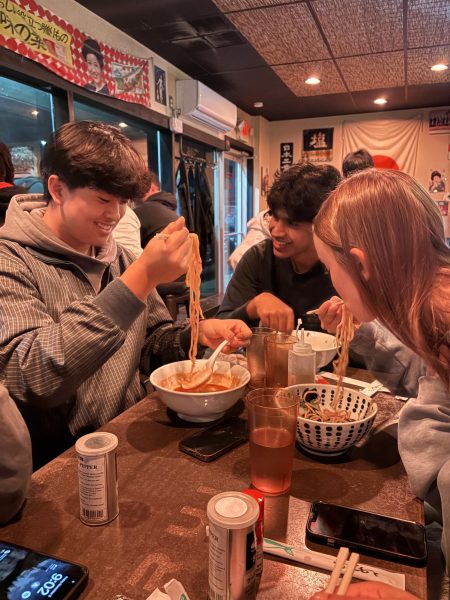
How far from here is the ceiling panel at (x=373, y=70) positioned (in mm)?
3902

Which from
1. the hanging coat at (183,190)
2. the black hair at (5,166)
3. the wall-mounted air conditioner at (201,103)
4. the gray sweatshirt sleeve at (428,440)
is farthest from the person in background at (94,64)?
the gray sweatshirt sleeve at (428,440)

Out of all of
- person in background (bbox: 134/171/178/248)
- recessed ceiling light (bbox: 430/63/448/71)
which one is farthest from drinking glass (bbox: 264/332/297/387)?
recessed ceiling light (bbox: 430/63/448/71)

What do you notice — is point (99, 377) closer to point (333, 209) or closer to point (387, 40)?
point (333, 209)

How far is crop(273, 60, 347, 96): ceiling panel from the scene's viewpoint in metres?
4.11

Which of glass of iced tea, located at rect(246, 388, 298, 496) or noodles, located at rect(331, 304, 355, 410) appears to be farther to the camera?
noodles, located at rect(331, 304, 355, 410)

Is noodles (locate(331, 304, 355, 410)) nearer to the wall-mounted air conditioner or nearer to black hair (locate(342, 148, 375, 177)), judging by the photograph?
black hair (locate(342, 148, 375, 177))

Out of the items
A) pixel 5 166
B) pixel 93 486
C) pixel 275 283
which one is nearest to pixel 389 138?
pixel 275 283

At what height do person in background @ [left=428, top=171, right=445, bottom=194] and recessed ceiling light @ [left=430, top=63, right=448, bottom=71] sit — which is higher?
recessed ceiling light @ [left=430, top=63, right=448, bottom=71]

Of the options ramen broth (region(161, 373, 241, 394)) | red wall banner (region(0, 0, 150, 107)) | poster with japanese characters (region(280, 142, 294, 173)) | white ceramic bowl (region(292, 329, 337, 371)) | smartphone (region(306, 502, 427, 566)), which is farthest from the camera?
poster with japanese characters (region(280, 142, 294, 173))

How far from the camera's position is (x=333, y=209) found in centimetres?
96

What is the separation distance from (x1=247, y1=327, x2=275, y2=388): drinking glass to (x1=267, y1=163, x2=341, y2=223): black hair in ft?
2.05

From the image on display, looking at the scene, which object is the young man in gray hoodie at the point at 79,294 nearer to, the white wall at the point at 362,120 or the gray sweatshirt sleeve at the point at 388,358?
the gray sweatshirt sleeve at the point at 388,358

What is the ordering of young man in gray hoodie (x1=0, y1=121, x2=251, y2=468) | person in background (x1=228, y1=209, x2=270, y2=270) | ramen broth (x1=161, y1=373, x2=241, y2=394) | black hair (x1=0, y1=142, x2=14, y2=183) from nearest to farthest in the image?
young man in gray hoodie (x1=0, y1=121, x2=251, y2=468)
ramen broth (x1=161, y1=373, x2=241, y2=394)
black hair (x1=0, y1=142, x2=14, y2=183)
person in background (x1=228, y1=209, x2=270, y2=270)

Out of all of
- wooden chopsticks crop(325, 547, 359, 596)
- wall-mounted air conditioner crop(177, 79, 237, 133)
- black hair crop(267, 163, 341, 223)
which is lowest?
wooden chopsticks crop(325, 547, 359, 596)
